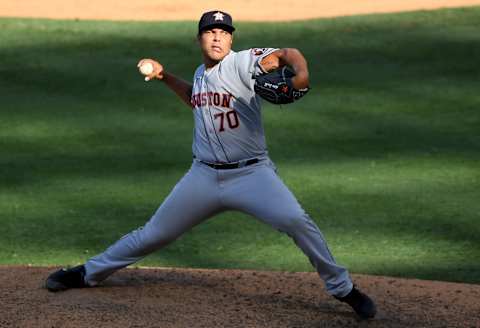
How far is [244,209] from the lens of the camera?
6078 mm

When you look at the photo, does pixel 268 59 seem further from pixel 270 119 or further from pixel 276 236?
pixel 270 119

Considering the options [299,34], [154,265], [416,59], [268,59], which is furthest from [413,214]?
[299,34]

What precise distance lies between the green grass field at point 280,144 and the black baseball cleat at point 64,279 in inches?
55.4

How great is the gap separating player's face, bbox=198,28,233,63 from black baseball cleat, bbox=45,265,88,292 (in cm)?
150

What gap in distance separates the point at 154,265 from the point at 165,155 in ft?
10.1

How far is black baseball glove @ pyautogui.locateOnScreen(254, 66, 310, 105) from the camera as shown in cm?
554

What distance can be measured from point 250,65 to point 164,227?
105cm

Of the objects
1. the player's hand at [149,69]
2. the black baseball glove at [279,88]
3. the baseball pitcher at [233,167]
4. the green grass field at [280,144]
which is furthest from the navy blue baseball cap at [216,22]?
the green grass field at [280,144]

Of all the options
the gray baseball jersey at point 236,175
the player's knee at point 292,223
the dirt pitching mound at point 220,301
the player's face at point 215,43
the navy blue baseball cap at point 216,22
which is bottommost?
the dirt pitching mound at point 220,301

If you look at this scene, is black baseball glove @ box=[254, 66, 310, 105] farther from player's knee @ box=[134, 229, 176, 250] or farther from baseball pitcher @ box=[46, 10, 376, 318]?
player's knee @ box=[134, 229, 176, 250]

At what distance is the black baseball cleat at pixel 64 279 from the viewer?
6.55 metres

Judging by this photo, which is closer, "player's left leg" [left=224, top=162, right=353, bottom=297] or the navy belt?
"player's left leg" [left=224, top=162, right=353, bottom=297]

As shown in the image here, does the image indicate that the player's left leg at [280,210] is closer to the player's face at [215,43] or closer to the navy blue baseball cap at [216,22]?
the player's face at [215,43]

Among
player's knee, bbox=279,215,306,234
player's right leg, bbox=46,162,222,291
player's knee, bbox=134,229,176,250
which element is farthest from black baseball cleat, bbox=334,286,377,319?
player's knee, bbox=134,229,176,250
